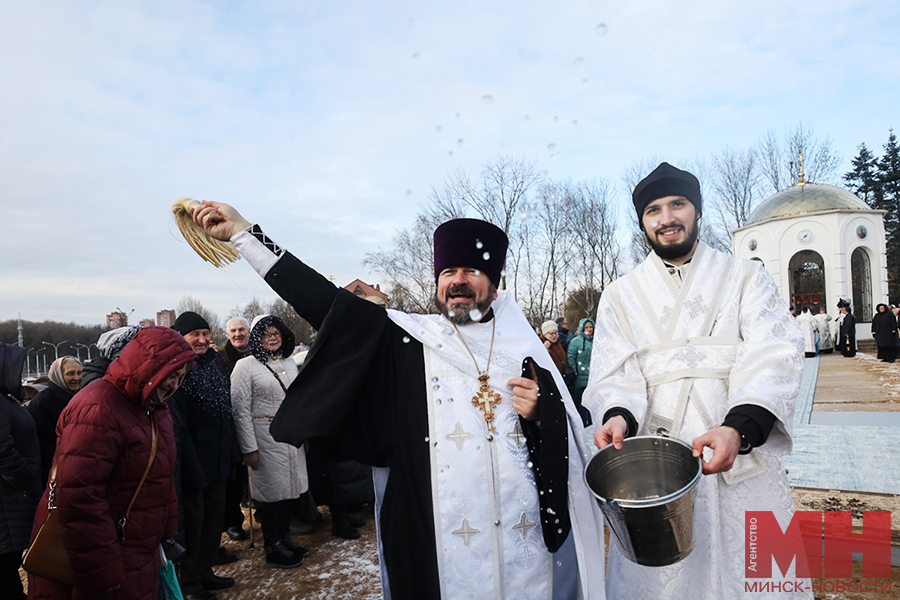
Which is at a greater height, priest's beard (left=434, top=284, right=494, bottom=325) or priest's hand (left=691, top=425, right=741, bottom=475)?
priest's beard (left=434, top=284, right=494, bottom=325)

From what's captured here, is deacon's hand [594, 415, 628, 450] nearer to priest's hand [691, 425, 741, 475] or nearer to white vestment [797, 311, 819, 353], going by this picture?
priest's hand [691, 425, 741, 475]

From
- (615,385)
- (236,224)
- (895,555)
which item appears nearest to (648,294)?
(615,385)

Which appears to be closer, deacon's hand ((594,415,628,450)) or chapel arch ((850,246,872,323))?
deacon's hand ((594,415,628,450))

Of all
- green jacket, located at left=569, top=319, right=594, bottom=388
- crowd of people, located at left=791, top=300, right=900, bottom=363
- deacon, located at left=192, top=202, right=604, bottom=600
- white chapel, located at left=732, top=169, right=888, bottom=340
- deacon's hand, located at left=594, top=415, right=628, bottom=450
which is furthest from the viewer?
white chapel, located at left=732, top=169, right=888, bottom=340

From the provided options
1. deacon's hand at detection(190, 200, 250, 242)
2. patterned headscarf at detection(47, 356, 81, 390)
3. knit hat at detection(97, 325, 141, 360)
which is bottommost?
patterned headscarf at detection(47, 356, 81, 390)

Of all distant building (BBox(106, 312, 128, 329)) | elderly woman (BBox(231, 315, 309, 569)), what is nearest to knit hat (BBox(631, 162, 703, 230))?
elderly woman (BBox(231, 315, 309, 569))

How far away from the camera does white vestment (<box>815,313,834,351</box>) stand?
2016 cm

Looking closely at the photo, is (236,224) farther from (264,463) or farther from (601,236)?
(601,236)

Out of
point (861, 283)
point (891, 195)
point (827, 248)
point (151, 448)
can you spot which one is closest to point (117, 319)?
point (151, 448)

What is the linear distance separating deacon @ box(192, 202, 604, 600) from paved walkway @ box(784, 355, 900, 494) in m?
4.41

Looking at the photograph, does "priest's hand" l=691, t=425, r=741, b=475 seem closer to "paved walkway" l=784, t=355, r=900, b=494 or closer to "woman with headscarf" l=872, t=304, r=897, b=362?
"paved walkway" l=784, t=355, r=900, b=494

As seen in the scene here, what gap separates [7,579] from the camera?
346cm

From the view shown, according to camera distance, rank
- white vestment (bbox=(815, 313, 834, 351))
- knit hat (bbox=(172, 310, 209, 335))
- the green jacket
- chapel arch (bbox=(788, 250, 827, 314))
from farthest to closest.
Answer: chapel arch (bbox=(788, 250, 827, 314)) → white vestment (bbox=(815, 313, 834, 351)) → the green jacket → knit hat (bbox=(172, 310, 209, 335))

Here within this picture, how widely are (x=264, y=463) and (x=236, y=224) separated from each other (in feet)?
11.4
